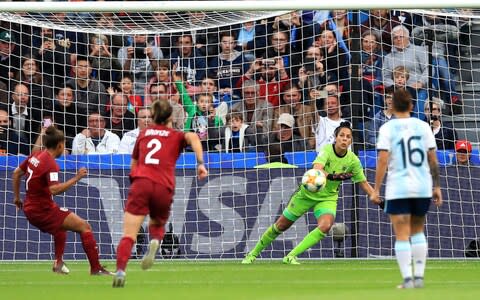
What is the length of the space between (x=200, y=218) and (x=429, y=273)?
5649 mm

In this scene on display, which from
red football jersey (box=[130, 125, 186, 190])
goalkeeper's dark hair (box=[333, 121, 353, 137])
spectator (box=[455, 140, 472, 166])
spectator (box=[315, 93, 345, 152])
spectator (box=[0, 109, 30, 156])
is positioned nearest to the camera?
red football jersey (box=[130, 125, 186, 190])

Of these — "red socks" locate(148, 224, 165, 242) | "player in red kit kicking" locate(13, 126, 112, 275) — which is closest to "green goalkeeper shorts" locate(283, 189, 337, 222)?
"player in red kit kicking" locate(13, 126, 112, 275)

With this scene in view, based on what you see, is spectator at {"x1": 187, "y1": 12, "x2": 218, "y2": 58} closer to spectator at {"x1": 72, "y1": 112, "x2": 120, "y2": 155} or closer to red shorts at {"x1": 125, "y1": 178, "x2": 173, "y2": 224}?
spectator at {"x1": 72, "y1": 112, "x2": 120, "y2": 155}

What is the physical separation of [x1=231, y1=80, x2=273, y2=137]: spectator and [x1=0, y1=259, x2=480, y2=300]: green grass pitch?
2690 millimetres

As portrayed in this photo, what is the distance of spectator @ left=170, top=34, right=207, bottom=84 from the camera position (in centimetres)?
1967

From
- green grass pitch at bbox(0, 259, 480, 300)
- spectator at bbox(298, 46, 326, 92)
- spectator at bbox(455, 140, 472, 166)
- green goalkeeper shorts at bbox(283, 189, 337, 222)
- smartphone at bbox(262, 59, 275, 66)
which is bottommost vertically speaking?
green grass pitch at bbox(0, 259, 480, 300)

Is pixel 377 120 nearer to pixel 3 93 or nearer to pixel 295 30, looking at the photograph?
pixel 295 30

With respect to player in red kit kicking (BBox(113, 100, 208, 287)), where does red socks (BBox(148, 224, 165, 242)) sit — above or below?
below

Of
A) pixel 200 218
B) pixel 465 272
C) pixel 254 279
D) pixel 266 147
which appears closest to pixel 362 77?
pixel 266 147

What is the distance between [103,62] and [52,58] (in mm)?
904

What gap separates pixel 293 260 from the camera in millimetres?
16438

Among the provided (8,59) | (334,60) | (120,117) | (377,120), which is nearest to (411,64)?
(377,120)

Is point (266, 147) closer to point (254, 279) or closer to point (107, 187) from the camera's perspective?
point (107, 187)

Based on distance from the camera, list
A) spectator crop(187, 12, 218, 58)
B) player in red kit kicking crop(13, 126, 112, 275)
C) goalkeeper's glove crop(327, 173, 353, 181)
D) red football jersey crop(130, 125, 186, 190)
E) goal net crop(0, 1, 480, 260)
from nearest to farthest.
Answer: red football jersey crop(130, 125, 186, 190)
player in red kit kicking crop(13, 126, 112, 275)
goalkeeper's glove crop(327, 173, 353, 181)
goal net crop(0, 1, 480, 260)
spectator crop(187, 12, 218, 58)
